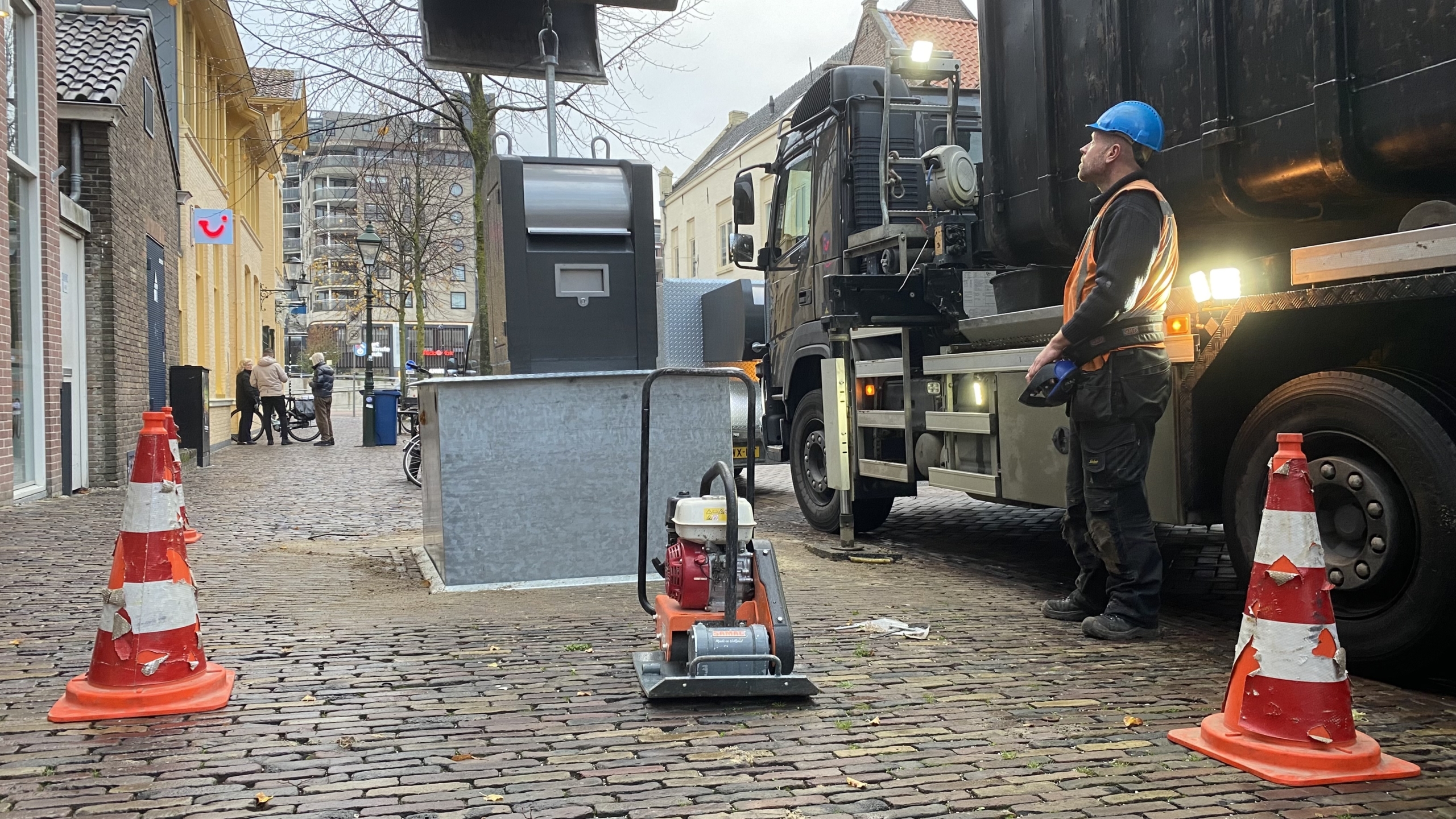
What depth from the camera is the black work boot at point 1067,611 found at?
5.47m

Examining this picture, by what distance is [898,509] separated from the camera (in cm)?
1109

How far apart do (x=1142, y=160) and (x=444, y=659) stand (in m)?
3.52

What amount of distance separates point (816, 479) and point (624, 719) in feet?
17.7

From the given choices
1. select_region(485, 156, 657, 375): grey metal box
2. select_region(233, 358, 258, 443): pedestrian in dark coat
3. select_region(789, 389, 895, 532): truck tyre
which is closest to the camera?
select_region(485, 156, 657, 375): grey metal box

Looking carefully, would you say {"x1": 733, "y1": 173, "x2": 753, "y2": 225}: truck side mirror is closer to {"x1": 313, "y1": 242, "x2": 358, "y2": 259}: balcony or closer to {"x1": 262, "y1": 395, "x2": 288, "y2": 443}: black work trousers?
{"x1": 262, "y1": 395, "x2": 288, "y2": 443}: black work trousers

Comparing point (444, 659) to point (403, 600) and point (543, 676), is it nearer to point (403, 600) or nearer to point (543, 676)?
point (543, 676)

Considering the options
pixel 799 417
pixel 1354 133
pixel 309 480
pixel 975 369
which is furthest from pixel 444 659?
pixel 309 480

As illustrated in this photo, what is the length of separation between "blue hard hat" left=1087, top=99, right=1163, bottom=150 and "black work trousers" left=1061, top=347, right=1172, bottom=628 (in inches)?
34.4

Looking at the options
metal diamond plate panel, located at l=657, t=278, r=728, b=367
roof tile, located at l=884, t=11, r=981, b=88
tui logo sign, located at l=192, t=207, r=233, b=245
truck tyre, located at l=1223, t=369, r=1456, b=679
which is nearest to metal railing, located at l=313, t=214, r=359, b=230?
roof tile, located at l=884, t=11, r=981, b=88

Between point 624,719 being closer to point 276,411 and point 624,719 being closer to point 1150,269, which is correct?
point 1150,269

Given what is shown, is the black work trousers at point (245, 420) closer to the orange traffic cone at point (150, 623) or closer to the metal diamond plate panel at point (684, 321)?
the metal diamond plate panel at point (684, 321)

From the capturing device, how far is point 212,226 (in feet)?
66.4

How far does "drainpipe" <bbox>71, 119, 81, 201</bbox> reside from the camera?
40.2ft

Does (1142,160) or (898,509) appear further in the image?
(898,509)
